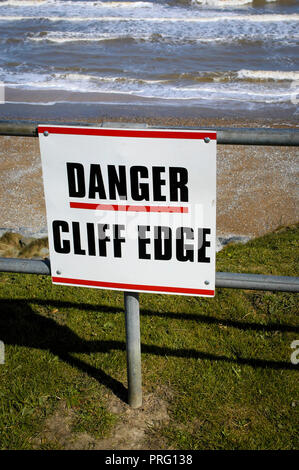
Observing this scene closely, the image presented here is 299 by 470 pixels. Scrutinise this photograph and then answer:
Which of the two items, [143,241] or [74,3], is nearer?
[143,241]

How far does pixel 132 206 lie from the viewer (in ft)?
7.33

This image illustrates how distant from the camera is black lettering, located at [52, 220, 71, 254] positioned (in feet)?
7.70

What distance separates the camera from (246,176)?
714 cm

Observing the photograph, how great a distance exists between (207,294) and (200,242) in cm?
24

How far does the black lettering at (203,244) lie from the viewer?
223 centimetres

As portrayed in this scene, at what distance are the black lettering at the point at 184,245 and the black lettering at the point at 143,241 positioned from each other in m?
0.13

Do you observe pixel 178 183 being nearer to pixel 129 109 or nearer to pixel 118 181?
pixel 118 181

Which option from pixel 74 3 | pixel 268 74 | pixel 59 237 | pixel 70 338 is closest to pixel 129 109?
pixel 268 74

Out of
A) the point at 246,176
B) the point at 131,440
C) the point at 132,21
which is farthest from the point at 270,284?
the point at 132,21

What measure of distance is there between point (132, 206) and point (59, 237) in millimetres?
378

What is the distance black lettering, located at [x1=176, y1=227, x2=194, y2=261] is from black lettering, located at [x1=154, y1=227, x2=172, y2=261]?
0.11 feet

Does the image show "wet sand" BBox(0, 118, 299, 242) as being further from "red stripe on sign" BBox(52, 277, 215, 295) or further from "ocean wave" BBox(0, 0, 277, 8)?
"ocean wave" BBox(0, 0, 277, 8)

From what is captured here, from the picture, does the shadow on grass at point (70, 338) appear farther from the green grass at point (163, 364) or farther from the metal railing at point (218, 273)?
the metal railing at point (218, 273)

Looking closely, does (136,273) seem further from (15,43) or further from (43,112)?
(15,43)
